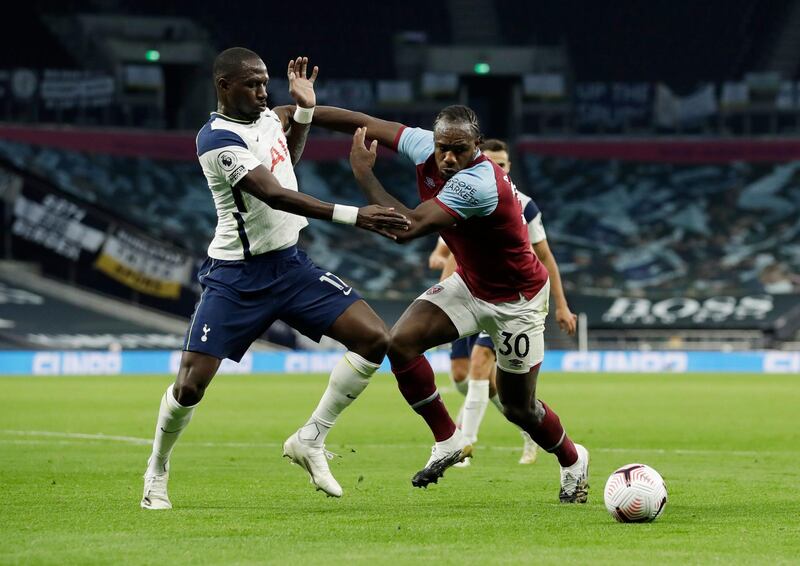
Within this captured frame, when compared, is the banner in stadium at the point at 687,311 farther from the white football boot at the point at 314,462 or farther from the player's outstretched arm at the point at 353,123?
the white football boot at the point at 314,462

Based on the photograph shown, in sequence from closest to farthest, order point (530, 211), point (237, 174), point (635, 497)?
point (635, 497) → point (237, 174) → point (530, 211)

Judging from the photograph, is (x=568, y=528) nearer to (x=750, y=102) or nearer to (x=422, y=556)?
(x=422, y=556)

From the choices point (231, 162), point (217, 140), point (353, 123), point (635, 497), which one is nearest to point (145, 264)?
point (353, 123)

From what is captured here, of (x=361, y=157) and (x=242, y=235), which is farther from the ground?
(x=361, y=157)

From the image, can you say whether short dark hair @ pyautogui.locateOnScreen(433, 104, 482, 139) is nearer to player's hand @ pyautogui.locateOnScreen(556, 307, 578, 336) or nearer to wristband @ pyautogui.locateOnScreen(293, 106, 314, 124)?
wristband @ pyautogui.locateOnScreen(293, 106, 314, 124)

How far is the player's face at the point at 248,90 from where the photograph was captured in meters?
7.77

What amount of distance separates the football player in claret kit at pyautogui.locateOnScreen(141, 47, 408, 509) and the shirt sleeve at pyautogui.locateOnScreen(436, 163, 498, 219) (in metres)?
0.86

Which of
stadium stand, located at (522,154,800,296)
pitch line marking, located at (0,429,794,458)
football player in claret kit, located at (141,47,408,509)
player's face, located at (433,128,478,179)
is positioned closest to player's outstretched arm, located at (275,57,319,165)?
football player in claret kit, located at (141,47,408,509)

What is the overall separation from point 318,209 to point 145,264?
102ft

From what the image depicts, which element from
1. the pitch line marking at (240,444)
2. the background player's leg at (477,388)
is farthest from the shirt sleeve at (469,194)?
the pitch line marking at (240,444)

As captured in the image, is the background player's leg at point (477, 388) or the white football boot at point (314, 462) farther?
the background player's leg at point (477, 388)

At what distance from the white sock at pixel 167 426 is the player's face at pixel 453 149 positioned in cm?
206

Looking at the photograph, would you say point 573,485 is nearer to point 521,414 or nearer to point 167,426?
point 521,414

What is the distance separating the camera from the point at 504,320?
827cm
